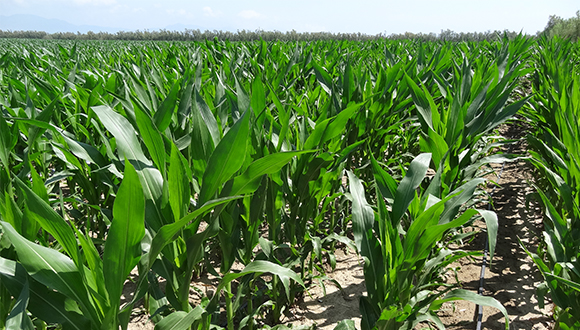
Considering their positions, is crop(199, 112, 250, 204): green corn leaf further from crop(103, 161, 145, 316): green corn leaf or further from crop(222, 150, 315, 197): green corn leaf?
crop(103, 161, 145, 316): green corn leaf

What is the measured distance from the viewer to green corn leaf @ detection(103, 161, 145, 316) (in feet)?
2.58

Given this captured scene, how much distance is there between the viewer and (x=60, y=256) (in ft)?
2.73

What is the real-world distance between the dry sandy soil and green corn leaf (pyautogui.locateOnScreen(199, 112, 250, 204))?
99cm

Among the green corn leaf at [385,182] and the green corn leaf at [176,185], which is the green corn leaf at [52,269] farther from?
the green corn leaf at [385,182]

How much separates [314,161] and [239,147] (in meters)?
0.79

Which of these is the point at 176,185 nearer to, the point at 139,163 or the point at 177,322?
the point at 139,163

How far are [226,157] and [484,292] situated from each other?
7.15ft

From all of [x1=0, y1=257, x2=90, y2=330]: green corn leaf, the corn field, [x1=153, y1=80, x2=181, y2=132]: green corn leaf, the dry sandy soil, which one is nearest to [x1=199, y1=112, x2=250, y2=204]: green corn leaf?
the corn field

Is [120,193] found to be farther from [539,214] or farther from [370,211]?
[539,214]

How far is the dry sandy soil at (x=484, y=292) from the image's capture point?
2207 mm

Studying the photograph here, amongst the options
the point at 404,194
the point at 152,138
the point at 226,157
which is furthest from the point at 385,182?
the point at 152,138

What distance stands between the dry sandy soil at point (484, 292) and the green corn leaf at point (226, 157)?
990mm

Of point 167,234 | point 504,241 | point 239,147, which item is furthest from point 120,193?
point 504,241

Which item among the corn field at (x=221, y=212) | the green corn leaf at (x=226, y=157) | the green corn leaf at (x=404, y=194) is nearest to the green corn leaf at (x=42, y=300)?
the corn field at (x=221, y=212)
